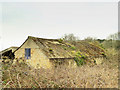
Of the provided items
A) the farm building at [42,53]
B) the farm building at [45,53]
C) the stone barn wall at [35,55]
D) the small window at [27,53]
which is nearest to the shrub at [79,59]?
the farm building at [45,53]

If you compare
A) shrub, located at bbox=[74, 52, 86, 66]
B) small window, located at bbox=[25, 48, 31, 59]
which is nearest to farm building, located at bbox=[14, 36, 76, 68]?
small window, located at bbox=[25, 48, 31, 59]

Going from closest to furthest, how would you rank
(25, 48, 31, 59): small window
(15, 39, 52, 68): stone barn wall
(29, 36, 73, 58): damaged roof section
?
(15, 39, 52, 68): stone barn wall
(29, 36, 73, 58): damaged roof section
(25, 48, 31, 59): small window

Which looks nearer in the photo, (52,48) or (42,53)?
(42,53)

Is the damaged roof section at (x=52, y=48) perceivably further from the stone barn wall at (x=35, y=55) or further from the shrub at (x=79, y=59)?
the shrub at (x=79, y=59)

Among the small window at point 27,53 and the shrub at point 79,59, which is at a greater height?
the small window at point 27,53

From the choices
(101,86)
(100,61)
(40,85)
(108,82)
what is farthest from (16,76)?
(100,61)

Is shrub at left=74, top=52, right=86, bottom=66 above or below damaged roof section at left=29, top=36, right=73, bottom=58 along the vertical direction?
below

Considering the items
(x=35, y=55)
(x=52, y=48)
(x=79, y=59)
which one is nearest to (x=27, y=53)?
(x=35, y=55)

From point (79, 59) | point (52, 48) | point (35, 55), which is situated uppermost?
point (52, 48)

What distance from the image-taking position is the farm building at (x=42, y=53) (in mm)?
12266

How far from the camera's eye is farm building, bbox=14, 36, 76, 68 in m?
12.3

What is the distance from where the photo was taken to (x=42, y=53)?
12562 mm

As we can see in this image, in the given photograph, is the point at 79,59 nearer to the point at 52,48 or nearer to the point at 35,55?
the point at 52,48

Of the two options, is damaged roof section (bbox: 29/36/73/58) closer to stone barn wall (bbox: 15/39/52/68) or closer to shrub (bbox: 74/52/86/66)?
stone barn wall (bbox: 15/39/52/68)
